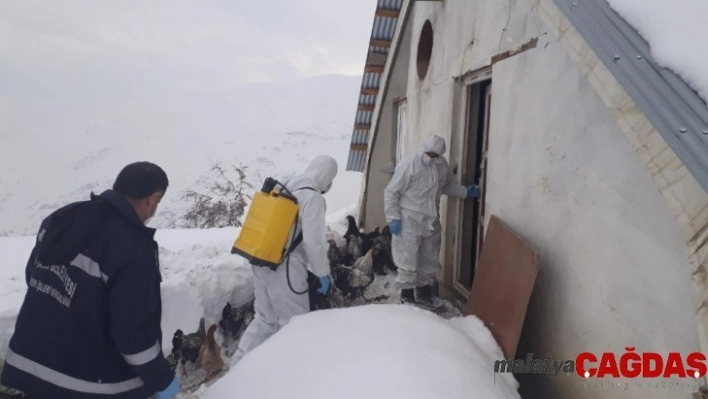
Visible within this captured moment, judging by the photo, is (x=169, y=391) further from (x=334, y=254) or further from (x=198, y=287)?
(x=334, y=254)

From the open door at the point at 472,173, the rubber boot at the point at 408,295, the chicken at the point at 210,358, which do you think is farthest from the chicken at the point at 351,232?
the chicken at the point at 210,358

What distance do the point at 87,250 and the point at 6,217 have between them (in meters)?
30.7

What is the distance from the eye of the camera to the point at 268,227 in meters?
3.16

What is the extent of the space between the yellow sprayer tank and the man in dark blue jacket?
3.98 ft

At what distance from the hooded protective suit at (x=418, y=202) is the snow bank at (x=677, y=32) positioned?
8.22 feet

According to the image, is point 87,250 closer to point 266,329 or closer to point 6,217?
point 266,329

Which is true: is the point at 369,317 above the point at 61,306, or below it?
below

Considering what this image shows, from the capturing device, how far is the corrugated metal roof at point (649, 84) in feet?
4.16

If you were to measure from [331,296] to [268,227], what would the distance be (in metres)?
1.80

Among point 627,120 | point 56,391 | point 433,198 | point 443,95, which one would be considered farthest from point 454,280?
point 56,391

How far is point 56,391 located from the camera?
190cm

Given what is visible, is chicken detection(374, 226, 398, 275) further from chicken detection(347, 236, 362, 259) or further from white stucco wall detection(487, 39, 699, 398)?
white stucco wall detection(487, 39, 699, 398)

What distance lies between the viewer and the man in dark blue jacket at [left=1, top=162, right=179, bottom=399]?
1.80 metres

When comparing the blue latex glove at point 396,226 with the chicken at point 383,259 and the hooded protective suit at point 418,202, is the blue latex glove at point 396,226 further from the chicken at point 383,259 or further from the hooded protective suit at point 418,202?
the chicken at point 383,259
